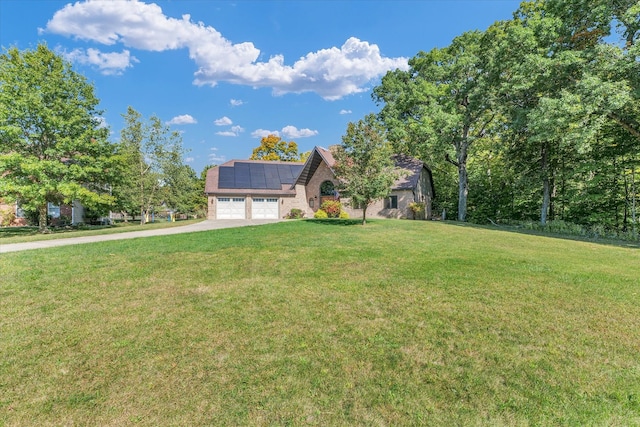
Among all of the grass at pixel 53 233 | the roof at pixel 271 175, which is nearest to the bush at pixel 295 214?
the roof at pixel 271 175

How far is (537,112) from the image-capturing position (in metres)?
14.1

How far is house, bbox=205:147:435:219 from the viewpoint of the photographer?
81.5 ft

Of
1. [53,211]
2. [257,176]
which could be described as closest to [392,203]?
[257,176]

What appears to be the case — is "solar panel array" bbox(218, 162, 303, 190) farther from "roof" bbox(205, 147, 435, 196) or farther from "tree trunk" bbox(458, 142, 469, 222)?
"tree trunk" bbox(458, 142, 469, 222)

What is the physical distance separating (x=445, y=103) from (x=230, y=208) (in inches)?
762

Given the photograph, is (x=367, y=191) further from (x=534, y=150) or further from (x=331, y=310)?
(x=534, y=150)

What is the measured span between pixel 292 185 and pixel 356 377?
2469 centimetres

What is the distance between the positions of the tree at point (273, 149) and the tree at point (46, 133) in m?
31.5

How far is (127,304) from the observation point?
5012 millimetres

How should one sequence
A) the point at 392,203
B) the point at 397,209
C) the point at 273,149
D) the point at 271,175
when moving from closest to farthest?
the point at 397,209 → the point at 392,203 → the point at 271,175 → the point at 273,149

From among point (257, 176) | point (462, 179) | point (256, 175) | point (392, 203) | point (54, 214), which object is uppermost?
point (256, 175)

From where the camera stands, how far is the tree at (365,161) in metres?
14.5

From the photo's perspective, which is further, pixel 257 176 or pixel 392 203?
pixel 257 176

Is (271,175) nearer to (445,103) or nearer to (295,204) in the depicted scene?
(295,204)
